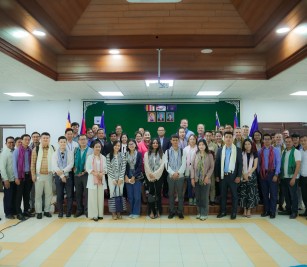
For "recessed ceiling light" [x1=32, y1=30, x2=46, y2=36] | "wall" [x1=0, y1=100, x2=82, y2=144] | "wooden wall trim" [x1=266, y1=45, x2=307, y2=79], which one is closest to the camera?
"wooden wall trim" [x1=266, y1=45, x2=307, y2=79]

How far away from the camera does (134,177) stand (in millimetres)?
5762

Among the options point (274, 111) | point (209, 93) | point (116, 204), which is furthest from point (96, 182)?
point (274, 111)

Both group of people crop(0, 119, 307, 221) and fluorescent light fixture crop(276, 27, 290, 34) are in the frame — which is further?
group of people crop(0, 119, 307, 221)

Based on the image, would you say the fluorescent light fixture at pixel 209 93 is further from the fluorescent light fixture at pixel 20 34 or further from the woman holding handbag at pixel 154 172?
the fluorescent light fixture at pixel 20 34

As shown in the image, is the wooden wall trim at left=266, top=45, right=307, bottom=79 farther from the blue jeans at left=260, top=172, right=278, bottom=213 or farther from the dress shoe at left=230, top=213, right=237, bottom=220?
the dress shoe at left=230, top=213, right=237, bottom=220

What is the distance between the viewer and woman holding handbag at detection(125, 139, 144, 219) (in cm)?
580

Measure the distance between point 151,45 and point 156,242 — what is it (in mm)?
3506

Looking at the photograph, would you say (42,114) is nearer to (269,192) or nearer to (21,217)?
(21,217)

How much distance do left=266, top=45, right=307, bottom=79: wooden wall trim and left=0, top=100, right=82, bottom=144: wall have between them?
19.7 feet

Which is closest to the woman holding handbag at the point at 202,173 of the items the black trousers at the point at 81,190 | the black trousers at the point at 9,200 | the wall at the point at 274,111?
the black trousers at the point at 81,190

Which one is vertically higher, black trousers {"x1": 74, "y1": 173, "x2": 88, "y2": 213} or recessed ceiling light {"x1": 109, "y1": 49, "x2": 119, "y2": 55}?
recessed ceiling light {"x1": 109, "y1": 49, "x2": 119, "y2": 55}

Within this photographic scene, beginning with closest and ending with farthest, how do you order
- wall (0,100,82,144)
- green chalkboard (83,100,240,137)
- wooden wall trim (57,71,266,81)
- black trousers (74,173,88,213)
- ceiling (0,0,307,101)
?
1. ceiling (0,0,307,101)
2. black trousers (74,173,88,213)
3. wooden wall trim (57,71,266,81)
4. green chalkboard (83,100,240,137)
5. wall (0,100,82,144)

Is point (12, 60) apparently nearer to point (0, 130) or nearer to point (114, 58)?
point (114, 58)

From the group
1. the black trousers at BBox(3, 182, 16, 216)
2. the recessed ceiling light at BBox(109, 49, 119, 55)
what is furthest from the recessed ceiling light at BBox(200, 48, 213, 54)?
the black trousers at BBox(3, 182, 16, 216)
